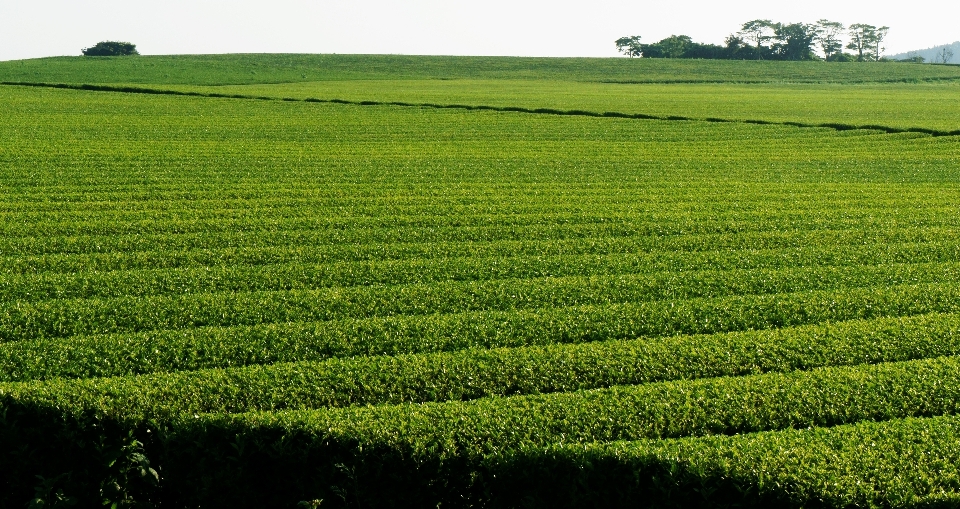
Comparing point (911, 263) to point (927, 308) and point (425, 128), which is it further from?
point (425, 128)

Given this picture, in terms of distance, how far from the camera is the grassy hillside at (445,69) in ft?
152

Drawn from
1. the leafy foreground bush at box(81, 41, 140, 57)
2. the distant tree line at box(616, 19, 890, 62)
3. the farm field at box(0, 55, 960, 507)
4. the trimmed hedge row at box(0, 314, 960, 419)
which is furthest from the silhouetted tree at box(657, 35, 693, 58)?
the trimmed hedge row at box(0, 314, 960, 419)

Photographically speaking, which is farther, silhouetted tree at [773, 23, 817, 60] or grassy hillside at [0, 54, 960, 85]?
silhouetted tree at [773, 23, 817, 60]

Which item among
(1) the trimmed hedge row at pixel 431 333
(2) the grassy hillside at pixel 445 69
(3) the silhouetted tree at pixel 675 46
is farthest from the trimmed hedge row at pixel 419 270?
(3) the silhouetted tree at pixel 675 46

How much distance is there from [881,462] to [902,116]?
2620 centimetres

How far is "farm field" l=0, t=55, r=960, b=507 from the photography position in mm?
4895

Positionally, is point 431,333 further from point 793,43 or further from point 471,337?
point 793,43

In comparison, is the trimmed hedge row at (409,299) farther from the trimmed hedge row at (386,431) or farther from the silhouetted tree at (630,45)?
the silhouetted tree at (630,45)

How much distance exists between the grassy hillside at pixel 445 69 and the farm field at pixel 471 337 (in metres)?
33.0

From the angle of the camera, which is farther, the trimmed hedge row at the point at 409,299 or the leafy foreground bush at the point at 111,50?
the leafy foreground bush at the point at 111,50

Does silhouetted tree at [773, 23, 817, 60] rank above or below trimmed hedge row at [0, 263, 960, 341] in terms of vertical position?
above

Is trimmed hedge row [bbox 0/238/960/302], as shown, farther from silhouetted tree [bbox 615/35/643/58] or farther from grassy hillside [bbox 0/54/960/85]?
silhouetted tree [bbox 615/35/643/58]

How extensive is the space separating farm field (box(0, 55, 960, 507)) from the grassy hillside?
32996 millimetres

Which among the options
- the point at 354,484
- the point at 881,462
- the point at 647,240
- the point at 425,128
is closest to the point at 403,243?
the point at 647,240
